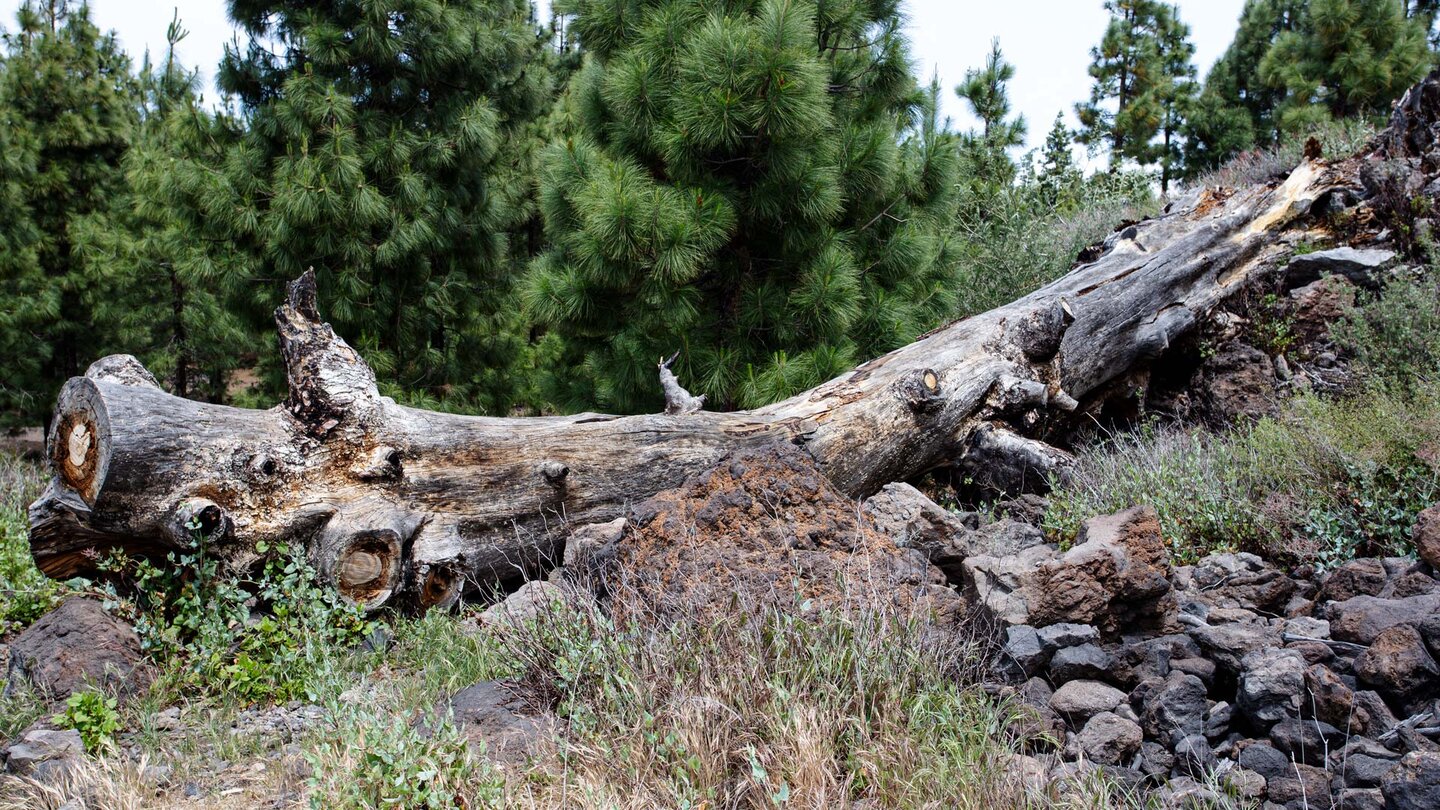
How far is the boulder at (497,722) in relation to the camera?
2.92 m

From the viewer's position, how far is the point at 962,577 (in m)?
3.88

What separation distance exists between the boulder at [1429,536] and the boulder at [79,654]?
493 cm

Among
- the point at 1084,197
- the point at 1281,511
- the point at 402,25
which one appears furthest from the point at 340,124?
the point at 1084,197

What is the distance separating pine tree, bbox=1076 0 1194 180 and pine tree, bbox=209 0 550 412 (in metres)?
14.3

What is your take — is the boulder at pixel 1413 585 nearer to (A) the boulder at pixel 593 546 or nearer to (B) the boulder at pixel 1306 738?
(B) the boulder at pixel 1306 738

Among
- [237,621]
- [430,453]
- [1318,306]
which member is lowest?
[237,621]

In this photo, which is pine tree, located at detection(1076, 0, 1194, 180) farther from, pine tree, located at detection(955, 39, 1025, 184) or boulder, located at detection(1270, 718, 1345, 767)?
boulder, located at detection(1270, 718, 1345, 767)

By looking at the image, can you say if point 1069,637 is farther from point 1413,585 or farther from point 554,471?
point 554,471

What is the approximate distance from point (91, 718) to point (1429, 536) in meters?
4.89

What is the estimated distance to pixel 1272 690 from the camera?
2736 millimetres

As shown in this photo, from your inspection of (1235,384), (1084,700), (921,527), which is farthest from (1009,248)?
(1084,700)

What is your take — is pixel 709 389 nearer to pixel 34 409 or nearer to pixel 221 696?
pixel 221 696

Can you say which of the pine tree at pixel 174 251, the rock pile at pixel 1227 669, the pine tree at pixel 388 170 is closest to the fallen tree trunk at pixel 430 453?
the rock pile at pixel 1227 669

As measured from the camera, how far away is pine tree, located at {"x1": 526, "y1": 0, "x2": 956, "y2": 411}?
6.52 metres
